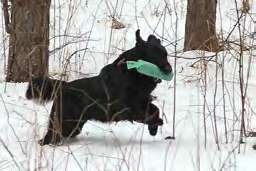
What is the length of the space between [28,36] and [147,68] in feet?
7.75

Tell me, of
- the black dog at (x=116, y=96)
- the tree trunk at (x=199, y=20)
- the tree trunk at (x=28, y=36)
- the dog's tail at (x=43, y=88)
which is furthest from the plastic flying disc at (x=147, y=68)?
the tree trunk at (x=199, y=20)

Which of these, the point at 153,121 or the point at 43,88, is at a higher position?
the point at 43,88

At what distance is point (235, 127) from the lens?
4.78 meters

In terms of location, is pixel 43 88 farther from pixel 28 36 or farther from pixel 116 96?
pixel 28 36

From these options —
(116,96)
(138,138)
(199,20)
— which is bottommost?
(138,138)

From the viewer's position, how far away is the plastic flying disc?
4250 millimetres

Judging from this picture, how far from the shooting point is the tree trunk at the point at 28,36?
6.13m

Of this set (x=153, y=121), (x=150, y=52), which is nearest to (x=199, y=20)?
(x=150, y=52)

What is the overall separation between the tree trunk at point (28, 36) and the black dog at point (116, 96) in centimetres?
173

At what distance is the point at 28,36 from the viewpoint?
619cm

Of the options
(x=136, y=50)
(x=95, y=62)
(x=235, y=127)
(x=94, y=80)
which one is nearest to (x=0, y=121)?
(x=94, y=80)

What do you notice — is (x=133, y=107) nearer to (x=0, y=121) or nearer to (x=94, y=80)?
(x=94, y=80)

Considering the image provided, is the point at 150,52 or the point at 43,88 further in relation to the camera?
the point at 43,88

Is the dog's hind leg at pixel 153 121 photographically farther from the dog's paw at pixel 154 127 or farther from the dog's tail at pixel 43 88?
the dog's tail at pixel 43 88
